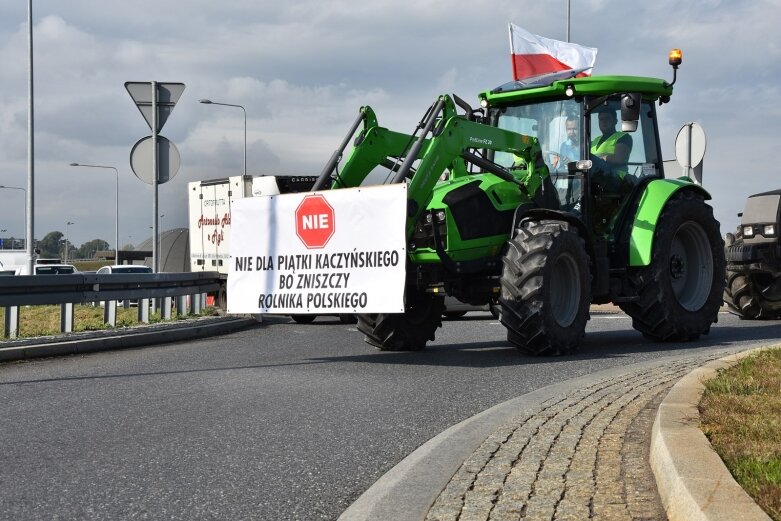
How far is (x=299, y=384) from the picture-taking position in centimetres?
880

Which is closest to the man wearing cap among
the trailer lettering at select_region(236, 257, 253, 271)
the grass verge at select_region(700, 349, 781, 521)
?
the trailer lettering at select_region(236, 257, 253, 271)

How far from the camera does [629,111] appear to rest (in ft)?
Answer: 37.8

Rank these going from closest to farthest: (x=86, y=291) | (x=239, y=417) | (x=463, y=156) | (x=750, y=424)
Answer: (x=750, y=424) → (x=239, y=417) → (x=463, y=156) → (x=86, y=291)

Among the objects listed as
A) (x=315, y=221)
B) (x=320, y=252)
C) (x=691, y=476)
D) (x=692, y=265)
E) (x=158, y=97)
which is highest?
(x=158, y=97)

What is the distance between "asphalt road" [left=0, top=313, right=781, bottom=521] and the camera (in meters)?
4.92

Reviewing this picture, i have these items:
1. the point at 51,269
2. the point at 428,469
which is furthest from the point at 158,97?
the point at 51,269

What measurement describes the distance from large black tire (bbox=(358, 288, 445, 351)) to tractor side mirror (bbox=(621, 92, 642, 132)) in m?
2.81

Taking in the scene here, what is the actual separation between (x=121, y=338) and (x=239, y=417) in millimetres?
6377

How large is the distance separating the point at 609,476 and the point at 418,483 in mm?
878

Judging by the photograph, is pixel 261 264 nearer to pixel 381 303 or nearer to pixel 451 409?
pixel 381 303

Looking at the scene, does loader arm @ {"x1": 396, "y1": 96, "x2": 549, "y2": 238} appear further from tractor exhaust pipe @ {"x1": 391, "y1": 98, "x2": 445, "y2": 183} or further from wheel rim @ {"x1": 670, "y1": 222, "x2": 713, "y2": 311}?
wheel rim @ {"x1": 670, "y1": 222, "x2": 713, "y2": 311}

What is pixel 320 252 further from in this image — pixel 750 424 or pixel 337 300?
pixel 750 424

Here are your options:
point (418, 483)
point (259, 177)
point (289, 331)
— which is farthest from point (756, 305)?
point (418, 483)

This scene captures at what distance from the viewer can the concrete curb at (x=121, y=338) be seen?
37.7ft
